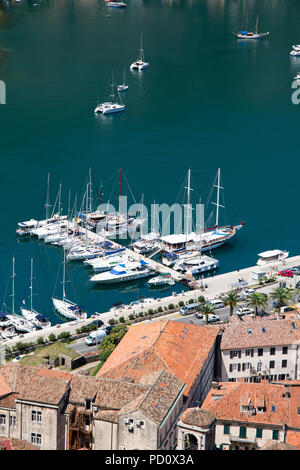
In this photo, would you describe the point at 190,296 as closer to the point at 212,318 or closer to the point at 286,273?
the point at 212,318

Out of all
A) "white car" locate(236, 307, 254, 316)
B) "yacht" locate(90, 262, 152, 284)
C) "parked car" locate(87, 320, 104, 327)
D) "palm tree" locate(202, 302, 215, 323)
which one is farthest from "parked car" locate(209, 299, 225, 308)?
"yacht" locate(90, 262, 152, 284)

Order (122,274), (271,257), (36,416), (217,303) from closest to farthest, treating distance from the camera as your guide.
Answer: (36,416) < (217,303) < (122,274) < (271,257)

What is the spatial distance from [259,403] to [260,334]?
48.5 feet

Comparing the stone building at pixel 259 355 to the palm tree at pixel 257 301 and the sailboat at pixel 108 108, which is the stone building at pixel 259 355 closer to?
the palm tree at pixel 257 301

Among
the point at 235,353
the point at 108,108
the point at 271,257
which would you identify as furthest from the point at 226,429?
the point at 108,108

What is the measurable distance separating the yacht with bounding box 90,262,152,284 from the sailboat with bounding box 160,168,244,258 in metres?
6.38

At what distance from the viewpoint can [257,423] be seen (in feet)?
206

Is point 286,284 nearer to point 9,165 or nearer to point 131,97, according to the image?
point 9,165

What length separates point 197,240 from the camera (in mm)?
122125

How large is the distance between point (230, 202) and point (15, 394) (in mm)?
84508

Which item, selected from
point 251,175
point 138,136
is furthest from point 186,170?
point 138,136

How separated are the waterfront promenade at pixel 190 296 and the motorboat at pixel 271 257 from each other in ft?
2.86

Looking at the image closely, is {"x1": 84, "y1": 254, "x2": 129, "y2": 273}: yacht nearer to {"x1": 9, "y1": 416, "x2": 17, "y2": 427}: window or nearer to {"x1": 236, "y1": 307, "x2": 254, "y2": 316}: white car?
{"x1": 236, "y1": 307, "x2": 254, "y2": 316}: white car

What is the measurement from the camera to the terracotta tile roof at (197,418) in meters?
55.6
